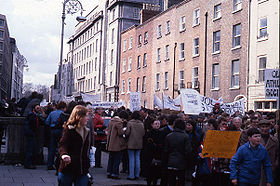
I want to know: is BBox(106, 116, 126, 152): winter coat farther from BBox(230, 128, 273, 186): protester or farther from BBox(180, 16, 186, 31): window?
BBox(180, 16, 186, 31): window

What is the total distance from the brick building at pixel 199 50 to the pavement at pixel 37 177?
740 inches

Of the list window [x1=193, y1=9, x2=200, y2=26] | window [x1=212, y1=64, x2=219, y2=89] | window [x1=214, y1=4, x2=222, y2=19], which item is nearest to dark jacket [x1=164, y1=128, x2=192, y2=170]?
window [x1=212, y1=64, x2=219, y2=89]

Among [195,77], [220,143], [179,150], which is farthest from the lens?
[195,77]

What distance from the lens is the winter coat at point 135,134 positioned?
12047mm

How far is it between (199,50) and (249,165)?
28198 mm

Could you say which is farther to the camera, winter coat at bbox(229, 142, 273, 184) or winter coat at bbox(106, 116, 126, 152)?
winter coat at bbox(106, 116, 126, 152)

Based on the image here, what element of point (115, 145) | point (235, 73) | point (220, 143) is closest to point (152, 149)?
point (115, 145)

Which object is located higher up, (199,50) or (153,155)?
(199,50)

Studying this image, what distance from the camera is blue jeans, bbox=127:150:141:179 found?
39.2 ft

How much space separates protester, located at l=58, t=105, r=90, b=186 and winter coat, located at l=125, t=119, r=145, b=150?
18.1ft

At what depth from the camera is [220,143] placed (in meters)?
8.44

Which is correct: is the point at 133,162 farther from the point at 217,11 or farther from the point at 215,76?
the point at 217,11

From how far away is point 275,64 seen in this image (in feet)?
85.9

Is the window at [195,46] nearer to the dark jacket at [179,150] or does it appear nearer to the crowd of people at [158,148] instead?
the crowd of people at [158,148]
